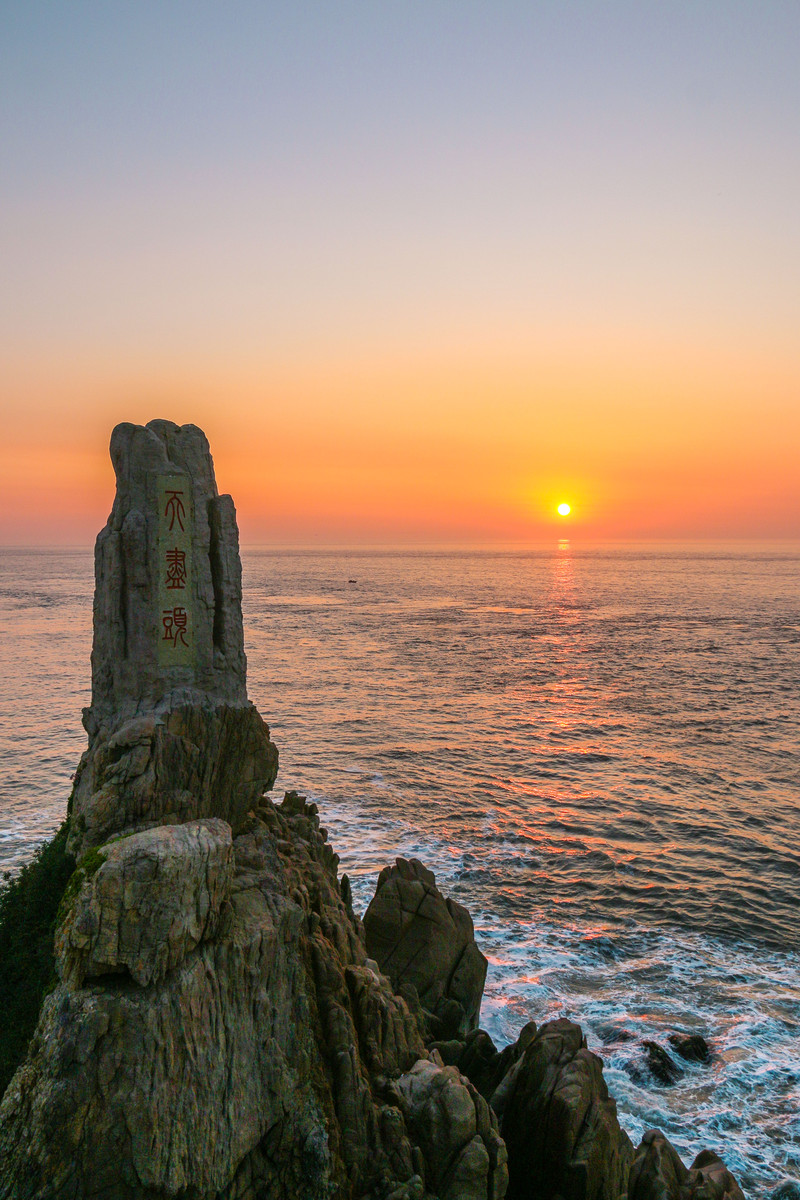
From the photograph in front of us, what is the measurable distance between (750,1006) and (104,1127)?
20.1 meters

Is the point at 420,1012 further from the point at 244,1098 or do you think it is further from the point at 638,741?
the point at 638,741

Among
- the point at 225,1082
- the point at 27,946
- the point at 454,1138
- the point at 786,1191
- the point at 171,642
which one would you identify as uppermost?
the point at 171,642

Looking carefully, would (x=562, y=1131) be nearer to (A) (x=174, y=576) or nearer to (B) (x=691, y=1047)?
(B) (x=691, y=1047)

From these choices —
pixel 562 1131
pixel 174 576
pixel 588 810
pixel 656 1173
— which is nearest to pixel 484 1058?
pixel 562 1131

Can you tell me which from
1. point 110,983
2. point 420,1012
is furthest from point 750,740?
point 110,983

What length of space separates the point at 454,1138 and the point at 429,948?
27.9 feet

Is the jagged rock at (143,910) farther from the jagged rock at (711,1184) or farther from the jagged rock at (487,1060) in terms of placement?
the jagged rock at (711,1184)

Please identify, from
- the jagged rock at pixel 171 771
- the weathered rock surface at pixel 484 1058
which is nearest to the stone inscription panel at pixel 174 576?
the jagged rock at pixel 171 771

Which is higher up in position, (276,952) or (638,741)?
(276,952)

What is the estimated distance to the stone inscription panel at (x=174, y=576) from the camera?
1756cm

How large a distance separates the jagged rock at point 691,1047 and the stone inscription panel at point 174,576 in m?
17.7

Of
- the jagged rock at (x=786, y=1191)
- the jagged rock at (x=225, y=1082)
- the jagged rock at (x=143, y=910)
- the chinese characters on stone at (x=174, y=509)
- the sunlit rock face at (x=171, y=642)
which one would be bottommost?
the jagged rock at (x=786, y=1191)

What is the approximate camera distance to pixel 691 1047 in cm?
2122

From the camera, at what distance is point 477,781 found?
4350 cm
